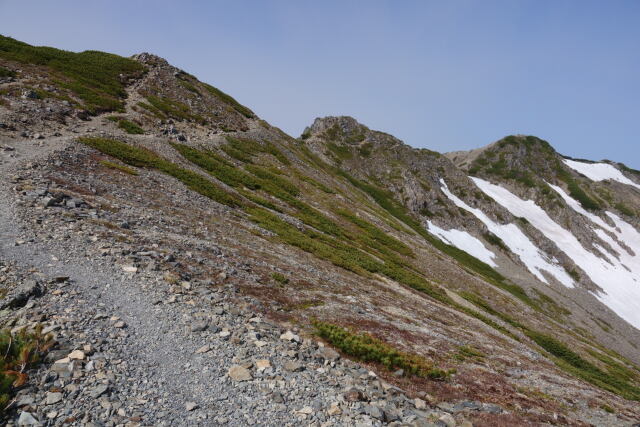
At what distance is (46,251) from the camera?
1441 centimetres

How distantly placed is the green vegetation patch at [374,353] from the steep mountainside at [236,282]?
3.7 inches

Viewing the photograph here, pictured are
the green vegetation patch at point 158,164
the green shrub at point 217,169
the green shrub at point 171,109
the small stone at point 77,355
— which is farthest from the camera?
the green shrub at point 171,109

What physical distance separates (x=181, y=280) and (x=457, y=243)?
10021 cm

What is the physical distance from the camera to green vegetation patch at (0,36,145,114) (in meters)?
49.4

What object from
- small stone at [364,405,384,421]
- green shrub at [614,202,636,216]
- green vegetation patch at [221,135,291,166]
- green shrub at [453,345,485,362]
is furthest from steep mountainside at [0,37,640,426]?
green shrub at [614,202,636,216]

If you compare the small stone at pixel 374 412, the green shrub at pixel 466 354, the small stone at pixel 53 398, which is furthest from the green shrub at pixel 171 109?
the small stone at pixel 374 412

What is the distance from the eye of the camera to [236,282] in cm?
1770

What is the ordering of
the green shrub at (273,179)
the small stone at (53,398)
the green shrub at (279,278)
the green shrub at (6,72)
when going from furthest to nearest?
the green shrub at (273,179) → the green shrub at (6,72) → the green shrub at (279,278) → the small stone at (53,398)

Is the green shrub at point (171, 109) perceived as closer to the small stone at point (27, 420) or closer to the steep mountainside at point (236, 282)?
the steep mountainside at point (236, 282)

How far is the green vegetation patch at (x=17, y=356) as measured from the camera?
7699 millimetres

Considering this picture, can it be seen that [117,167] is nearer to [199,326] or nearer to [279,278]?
[279,278]

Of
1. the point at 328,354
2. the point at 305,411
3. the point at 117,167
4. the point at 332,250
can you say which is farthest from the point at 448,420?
the point at 117,167

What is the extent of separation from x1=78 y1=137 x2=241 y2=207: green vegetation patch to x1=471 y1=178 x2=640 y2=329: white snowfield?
118 metres

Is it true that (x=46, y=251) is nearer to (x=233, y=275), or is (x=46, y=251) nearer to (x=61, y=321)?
(x=61, y=321)
